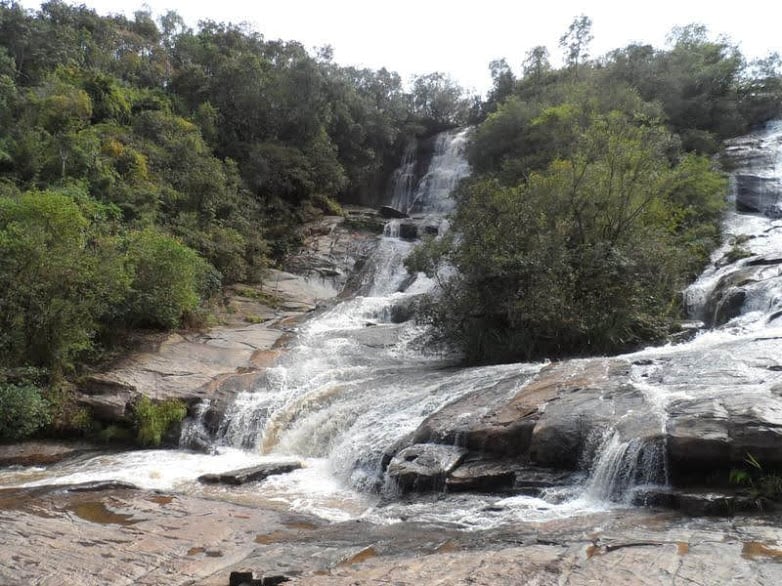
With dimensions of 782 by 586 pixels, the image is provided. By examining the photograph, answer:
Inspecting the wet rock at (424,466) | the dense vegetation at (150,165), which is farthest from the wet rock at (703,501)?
the dense vegetation at (150,165)

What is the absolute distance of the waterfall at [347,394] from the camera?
11492 millimetres

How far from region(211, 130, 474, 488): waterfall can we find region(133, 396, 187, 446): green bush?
43.4 inches

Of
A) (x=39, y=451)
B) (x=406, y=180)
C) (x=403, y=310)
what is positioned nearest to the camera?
(x=39, y=451)

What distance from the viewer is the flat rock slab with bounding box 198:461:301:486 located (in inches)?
405

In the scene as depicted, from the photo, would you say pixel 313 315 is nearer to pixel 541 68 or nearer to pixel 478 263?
pixel 478 263

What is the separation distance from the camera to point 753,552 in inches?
235

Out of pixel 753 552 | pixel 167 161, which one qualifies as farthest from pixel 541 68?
pixel 753 552

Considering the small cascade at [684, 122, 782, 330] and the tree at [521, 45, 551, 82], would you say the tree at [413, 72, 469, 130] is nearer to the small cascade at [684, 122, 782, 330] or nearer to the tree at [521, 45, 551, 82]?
the tree at [521, 45, 551, 82]

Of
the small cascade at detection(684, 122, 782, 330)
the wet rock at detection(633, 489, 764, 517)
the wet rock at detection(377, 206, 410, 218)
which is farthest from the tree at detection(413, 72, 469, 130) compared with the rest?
the wet rock at detection(633, 489, 764, 517)

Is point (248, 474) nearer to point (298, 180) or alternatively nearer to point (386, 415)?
point (386, 415)

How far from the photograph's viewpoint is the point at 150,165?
2628 cm

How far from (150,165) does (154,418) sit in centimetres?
1673

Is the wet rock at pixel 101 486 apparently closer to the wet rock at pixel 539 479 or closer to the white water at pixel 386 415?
the white water at pixel 386 415

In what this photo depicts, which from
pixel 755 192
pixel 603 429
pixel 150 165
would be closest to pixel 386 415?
pixel 603 429
